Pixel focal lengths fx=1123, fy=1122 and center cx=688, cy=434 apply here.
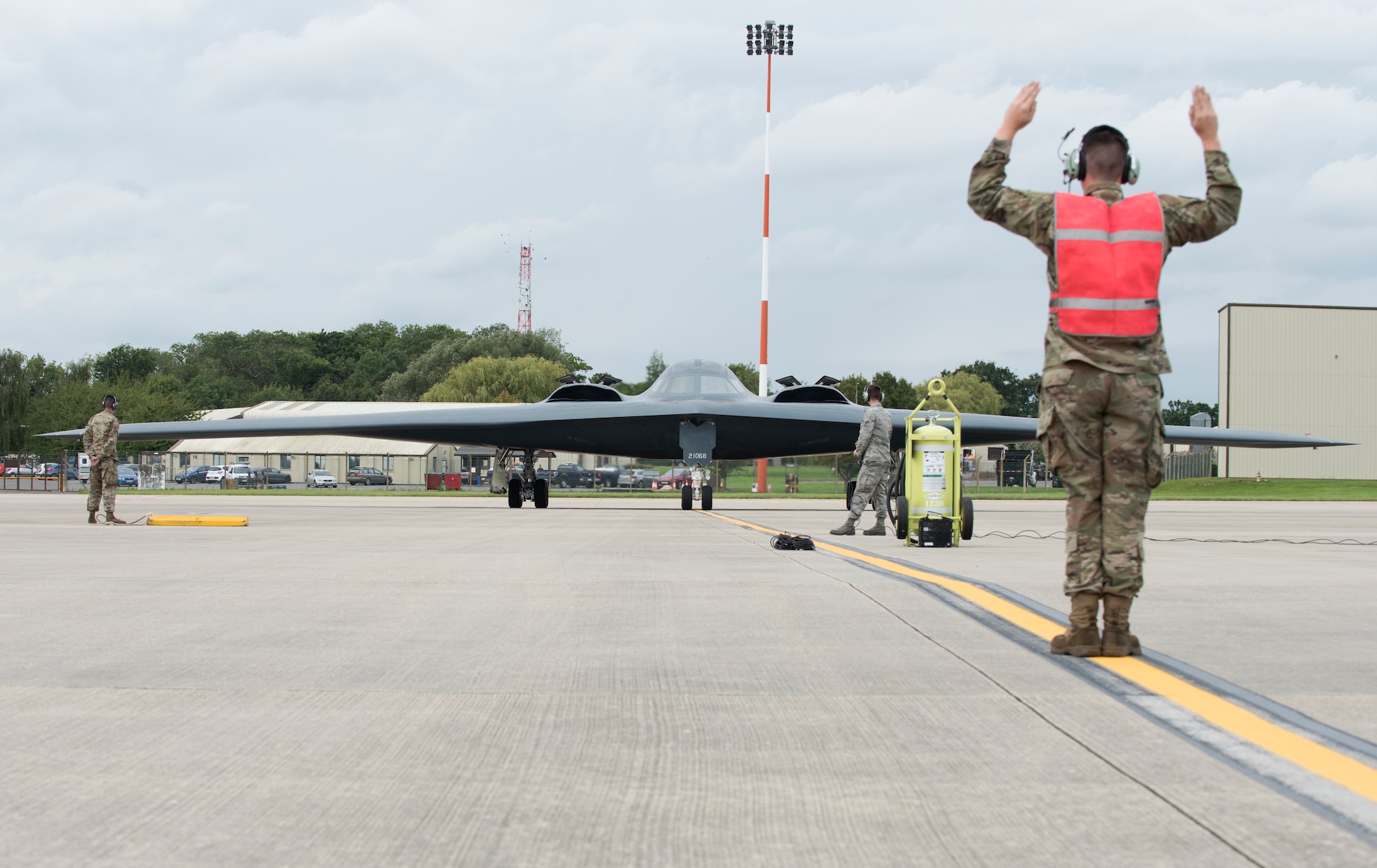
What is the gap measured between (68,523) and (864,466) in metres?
11.4

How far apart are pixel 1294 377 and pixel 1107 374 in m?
59.4

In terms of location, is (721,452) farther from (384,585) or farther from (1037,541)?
(384,585)

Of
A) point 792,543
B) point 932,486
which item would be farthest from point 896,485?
point 792,543

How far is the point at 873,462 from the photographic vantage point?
45.2 ft

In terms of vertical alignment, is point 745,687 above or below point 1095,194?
below

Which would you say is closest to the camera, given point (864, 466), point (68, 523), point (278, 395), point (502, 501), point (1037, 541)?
point (1037, 541)

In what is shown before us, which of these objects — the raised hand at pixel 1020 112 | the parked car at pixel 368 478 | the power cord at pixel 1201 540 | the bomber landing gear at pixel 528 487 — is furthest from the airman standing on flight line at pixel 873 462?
the parked car at pixel 368 478

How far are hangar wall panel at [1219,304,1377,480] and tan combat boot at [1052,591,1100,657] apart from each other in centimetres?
5678

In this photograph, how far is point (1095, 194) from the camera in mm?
4812

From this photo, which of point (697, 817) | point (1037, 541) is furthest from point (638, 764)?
point (1037, 541)

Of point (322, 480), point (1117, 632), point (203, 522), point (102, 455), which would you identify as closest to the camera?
point (1117, 632)

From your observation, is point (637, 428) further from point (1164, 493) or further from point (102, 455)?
point (1164, 493)

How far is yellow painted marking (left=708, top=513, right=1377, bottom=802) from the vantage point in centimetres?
269

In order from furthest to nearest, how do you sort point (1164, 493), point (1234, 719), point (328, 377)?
1. point (328, 377)
2. point (1164, 493)
3. point (1234, 719)
